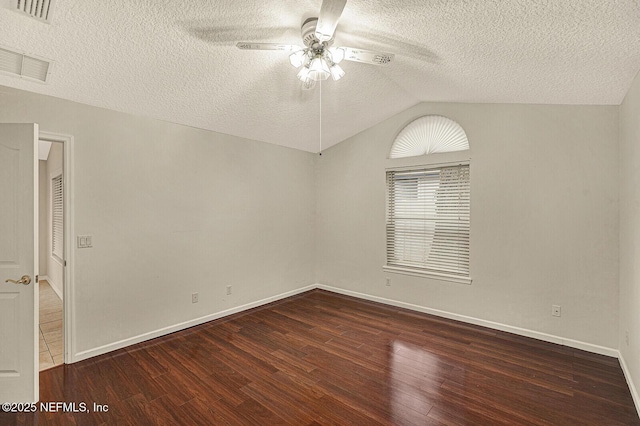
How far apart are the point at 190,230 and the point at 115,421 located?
2050 mm

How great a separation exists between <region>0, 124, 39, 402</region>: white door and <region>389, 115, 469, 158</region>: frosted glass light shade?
3947 mm

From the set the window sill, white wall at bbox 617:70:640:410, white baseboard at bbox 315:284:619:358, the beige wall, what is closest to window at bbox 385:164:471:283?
the window sill

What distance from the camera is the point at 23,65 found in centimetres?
227

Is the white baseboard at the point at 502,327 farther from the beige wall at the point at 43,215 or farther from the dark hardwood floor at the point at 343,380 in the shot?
the beige wall at the point at 43,215

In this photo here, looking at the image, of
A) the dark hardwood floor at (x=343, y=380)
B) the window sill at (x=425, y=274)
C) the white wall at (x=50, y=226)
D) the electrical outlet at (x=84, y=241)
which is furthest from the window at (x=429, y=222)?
the white wall at (x=50, y=226)

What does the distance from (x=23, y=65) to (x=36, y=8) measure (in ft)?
2.36

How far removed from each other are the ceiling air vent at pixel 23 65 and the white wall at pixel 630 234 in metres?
4.36

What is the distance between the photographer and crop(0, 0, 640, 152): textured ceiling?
1884 mm

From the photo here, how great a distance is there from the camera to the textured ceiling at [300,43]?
188cm

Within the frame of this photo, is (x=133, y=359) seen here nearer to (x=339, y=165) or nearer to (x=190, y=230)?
(x=190, y=230)

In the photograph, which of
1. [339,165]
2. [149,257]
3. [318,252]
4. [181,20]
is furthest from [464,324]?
[181,20]

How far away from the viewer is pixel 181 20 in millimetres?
2076

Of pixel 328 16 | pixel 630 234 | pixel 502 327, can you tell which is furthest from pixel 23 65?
pixel 502 327

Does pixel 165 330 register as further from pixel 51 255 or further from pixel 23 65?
pixel 51 255
